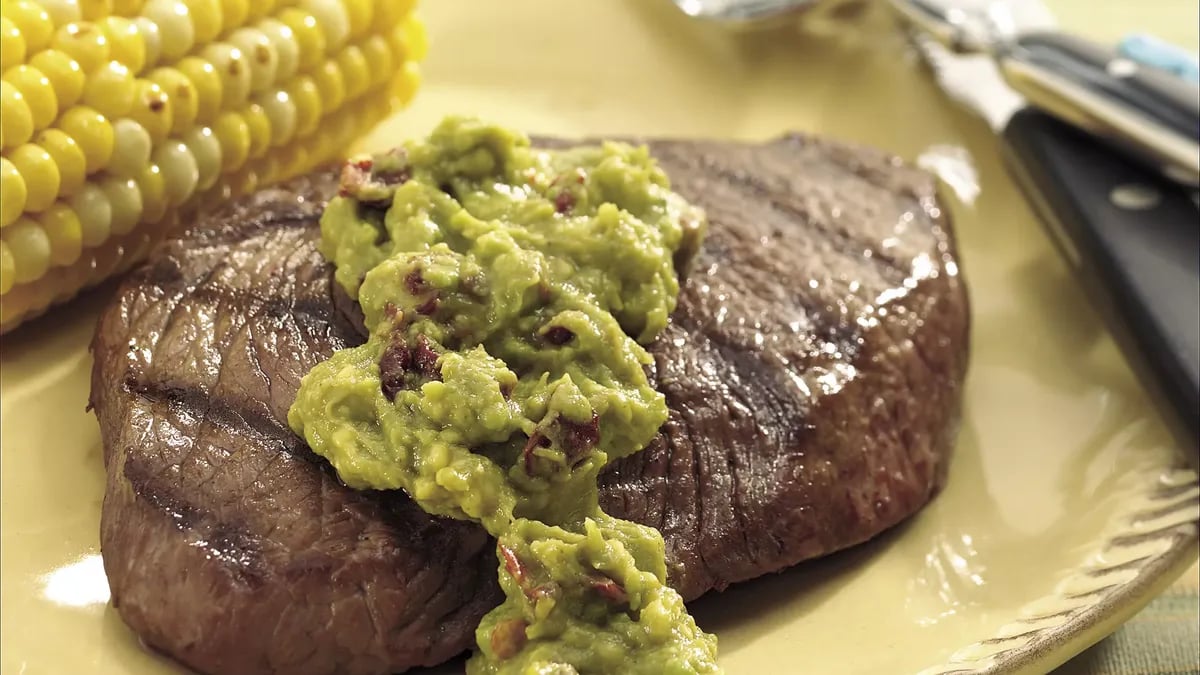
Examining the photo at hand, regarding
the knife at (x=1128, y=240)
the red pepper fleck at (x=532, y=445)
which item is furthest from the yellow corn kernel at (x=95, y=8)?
the knife at (x=1128, y=240)

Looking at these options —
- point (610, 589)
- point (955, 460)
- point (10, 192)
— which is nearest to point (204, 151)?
point (10, 192)

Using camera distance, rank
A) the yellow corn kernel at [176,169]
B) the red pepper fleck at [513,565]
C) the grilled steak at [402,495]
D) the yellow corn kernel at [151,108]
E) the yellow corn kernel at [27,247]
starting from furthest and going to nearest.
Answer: the yellow corn kernel at [176,169] < the yellow corn kernel at [151,108] < the yellow corn kernel at [27,247] < the grilled steak at [402,495] < the red pepper fleck at [513,565]

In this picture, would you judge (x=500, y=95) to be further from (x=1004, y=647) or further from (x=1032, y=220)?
(x=1004, y=647)

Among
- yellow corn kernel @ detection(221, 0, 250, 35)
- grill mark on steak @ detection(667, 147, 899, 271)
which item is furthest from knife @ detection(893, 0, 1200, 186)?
yellow corn kernel @ detection(221, 0, 250, 35)

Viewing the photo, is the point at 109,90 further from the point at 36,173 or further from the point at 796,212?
the point at 796,212

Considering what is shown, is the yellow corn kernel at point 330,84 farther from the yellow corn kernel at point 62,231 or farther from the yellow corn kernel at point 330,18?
the yellow corn kernel at point 62,231

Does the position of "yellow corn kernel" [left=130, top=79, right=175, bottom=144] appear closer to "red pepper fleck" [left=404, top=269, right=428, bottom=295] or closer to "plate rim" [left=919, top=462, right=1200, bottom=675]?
"red pepper fleck" [left=404, top=269, right=428, bottom=295]

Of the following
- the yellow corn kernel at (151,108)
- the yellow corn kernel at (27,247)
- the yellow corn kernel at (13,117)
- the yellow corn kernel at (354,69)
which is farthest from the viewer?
the yellow corn kernel at (354,69)
